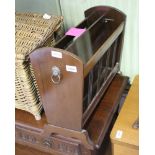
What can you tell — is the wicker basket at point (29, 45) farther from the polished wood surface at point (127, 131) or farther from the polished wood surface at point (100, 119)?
the polished wood surface at point (127, 131)

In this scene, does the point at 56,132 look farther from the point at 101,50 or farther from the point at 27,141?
the point at 101,50

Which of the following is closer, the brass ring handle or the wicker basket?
the brass ring handle

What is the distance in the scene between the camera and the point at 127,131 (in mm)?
1074

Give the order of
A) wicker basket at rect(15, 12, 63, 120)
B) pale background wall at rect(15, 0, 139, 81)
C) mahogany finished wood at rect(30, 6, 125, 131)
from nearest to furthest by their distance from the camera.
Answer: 1. mahogany finished wood at rect(30, 6, 125, 131)
2. wicker basket at rect(15, 12, 63, 120)
3. pale background wall at rect(15, 0, 139, 81)

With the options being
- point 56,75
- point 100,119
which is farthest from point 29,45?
point 100,119

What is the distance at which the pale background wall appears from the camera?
4.14 ft

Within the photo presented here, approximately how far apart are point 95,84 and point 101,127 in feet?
0.64

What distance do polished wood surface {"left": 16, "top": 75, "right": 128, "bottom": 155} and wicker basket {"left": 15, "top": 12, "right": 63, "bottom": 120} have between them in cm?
4

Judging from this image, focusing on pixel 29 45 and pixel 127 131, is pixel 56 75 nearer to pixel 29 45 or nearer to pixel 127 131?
pixel 29 45

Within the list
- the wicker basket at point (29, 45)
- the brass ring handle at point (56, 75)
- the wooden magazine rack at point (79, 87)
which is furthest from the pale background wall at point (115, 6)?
the brass ring handle at point (56, 75)

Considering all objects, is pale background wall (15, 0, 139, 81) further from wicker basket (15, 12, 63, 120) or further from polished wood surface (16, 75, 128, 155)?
wicker basket (15, 12, 63, 120)

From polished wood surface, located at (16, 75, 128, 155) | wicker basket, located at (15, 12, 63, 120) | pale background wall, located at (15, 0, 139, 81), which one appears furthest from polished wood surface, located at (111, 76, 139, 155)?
wicker basket, located at (15, 12, 63, 120)

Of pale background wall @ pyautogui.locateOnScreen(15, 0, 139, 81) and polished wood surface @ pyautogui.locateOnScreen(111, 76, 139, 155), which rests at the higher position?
pale background wall @ pyautogui.locateOnScreen(15, 0, 139, 81)
